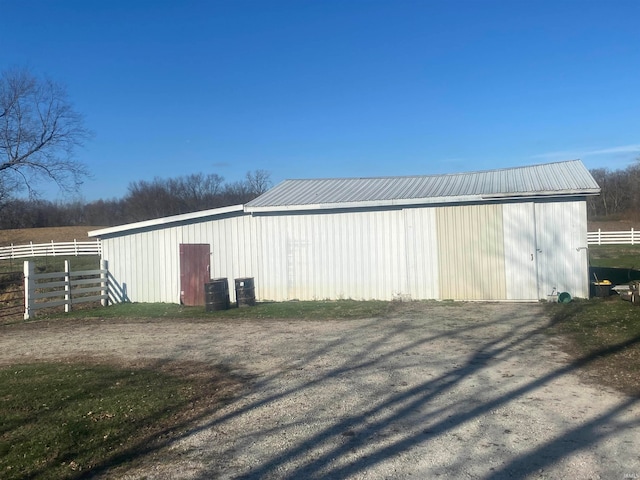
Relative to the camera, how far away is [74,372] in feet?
26.4

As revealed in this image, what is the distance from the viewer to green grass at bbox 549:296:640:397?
7.02 metres

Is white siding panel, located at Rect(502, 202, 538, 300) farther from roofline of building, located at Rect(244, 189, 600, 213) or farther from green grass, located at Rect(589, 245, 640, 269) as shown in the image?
green grass, located at Rect(589, 245, 640, 269)

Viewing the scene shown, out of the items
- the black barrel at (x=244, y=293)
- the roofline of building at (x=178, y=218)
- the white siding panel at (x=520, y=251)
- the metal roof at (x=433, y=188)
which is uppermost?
the metal roof at (x=433, y=188)

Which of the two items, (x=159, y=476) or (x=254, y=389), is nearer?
(x=159, y=476)

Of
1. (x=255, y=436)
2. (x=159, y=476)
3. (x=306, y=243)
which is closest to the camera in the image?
(x=159, y=476)

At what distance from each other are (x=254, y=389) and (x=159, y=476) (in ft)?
8.31

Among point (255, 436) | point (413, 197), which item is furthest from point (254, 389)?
point (413, 197)

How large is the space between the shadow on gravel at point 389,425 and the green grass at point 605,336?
181 mm

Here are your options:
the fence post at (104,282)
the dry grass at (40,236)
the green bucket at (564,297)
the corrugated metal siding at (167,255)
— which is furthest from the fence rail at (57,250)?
the green bucket at (564,297)

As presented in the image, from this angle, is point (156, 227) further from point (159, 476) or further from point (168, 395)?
point (159, 476)

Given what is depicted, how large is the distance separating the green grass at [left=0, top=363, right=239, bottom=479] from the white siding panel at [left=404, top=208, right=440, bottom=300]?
342 inches

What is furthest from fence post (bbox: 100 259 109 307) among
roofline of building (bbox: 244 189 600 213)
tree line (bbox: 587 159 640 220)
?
tree line (bbox: 587 159 640 220)

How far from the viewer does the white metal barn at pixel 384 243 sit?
14234 mm

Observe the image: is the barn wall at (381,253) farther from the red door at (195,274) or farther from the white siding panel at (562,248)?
the red door at (195,274)
